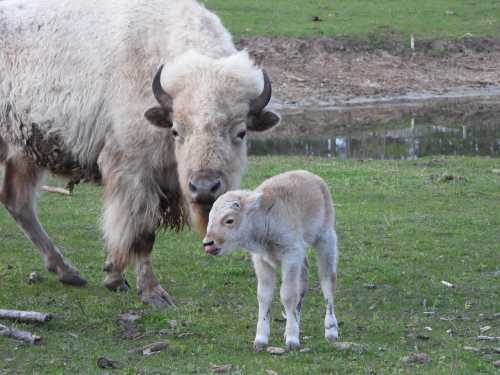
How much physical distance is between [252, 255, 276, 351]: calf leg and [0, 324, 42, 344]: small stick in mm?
1376

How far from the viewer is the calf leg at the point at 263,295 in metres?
6.27

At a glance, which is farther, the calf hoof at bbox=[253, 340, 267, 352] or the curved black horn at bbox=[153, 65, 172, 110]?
the curved black horn at bbox=[153, 65, 172, 110]

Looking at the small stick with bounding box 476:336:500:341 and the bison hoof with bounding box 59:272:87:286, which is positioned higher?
the small stick with bounding box 476:336:500:341

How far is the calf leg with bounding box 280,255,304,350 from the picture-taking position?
6.19 m

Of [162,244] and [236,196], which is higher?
[236,196]

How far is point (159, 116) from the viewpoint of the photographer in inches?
301

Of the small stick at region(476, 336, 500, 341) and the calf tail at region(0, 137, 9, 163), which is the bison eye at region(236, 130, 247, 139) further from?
the calf tail at region(0, 137, 9, 163)

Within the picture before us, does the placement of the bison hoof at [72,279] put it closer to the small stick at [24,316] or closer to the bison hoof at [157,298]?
the bison hoof at [157,298]

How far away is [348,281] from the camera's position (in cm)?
852

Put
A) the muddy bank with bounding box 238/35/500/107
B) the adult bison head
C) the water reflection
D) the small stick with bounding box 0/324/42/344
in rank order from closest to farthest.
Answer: the small stick with bounding box 0/324/42/344 < the adult bison head < the water reflection < the muddy bank with bounding box 238/35/500/107

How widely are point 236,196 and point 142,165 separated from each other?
79.9 inches

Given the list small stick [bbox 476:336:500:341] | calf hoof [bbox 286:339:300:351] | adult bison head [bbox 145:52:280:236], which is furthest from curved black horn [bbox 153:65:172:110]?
small stick [bbox 476:336:500:341]

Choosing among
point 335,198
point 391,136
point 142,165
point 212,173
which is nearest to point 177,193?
point 142,165

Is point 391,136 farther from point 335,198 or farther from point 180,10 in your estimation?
point 180,10
